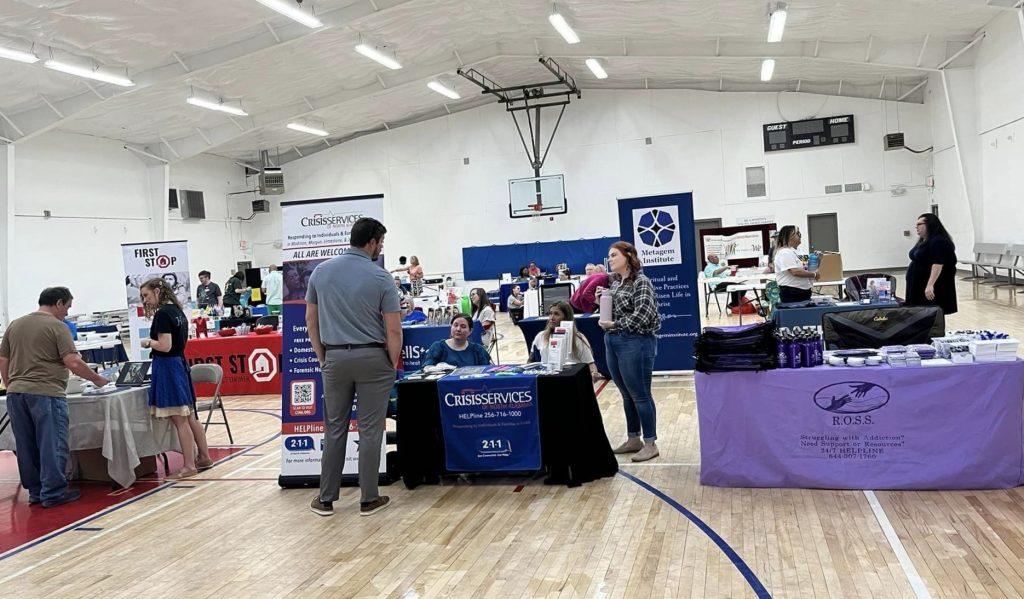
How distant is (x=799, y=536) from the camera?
3.44 meters

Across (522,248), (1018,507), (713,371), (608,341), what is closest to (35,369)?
(608,341)

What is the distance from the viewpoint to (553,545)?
3.57 metres

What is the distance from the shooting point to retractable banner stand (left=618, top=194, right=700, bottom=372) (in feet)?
23.7

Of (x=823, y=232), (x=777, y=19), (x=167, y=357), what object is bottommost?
(x=167, y=357)

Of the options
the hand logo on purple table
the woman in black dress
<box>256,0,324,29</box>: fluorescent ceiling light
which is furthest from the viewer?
<box>256,0,324,29</box>: fluorescent ceiling light

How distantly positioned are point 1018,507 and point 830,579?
124cm

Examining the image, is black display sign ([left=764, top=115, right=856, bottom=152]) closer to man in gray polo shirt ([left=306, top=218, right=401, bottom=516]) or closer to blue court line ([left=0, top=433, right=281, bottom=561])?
blue court line ([left=0, top=433, right=281, bottom=561])

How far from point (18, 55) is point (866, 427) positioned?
450 inches

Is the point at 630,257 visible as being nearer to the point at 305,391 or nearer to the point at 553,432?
the point at 553,432

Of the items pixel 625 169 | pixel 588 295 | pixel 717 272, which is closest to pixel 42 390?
pixel 588 295

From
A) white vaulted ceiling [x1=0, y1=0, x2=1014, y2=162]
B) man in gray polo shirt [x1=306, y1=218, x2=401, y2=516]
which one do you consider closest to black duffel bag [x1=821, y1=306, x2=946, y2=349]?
man in gray polo shirt [x1=306, y1=218, x2=401, y2=516]

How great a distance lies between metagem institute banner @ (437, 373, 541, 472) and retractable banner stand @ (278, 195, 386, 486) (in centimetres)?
58

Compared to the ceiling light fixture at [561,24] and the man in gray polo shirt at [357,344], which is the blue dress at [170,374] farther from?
the ceiling light fixture at [561,24]

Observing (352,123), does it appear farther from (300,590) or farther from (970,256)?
(300,590)
